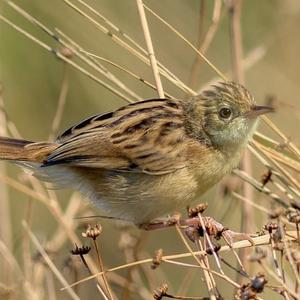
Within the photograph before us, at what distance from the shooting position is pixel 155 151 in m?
4.32

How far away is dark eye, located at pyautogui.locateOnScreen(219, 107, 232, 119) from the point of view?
166 inches

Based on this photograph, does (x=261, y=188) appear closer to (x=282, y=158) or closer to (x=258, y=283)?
(x=282, y=158)

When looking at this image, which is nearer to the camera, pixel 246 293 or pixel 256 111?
pixel 246 293

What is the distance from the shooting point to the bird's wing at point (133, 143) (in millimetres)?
4297

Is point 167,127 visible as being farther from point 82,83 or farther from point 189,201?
point 82,83

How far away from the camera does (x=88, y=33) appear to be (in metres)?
6.54

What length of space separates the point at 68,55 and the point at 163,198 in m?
0.94

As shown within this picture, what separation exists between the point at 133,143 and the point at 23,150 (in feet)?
2.10

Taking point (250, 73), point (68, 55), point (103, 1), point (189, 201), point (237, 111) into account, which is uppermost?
point (103, 1)

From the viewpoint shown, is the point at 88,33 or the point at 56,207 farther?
the point at 88,33

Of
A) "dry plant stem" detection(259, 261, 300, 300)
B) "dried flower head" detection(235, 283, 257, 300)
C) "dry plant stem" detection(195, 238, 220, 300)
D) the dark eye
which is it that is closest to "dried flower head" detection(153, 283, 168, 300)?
"dry plant stem" detection(195, 238, 220, 300)

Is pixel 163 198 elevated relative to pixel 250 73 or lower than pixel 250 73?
lower

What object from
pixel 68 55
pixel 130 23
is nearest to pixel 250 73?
pixel 130 23

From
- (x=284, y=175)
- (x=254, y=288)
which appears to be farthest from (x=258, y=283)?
(x=284, y=175)
